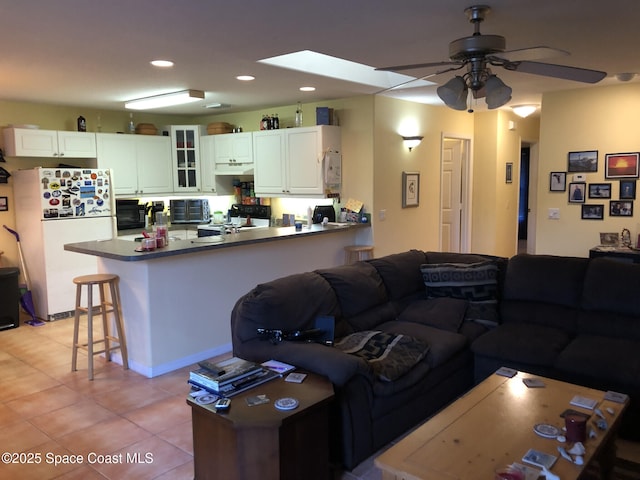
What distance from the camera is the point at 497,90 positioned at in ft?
8.98

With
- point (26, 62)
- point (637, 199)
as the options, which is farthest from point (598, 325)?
point (26, 62)

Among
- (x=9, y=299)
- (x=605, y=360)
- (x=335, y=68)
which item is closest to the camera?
(x=605, y=360)

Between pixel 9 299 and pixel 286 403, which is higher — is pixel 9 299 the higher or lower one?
the lower one

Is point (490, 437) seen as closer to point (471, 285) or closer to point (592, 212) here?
point (471, 285)

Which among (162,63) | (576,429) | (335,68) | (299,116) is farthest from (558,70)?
(299,116)

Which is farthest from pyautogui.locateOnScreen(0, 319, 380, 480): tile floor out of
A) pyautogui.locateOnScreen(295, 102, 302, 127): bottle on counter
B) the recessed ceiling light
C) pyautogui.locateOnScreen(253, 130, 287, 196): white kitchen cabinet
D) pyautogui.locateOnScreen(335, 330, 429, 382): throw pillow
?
pyautogui.locateOnScreen(295, 102, 302, 127): bottle on counter

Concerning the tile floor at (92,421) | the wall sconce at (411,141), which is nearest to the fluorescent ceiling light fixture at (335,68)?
the wall sconce at (411,141)

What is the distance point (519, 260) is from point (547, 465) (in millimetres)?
2300

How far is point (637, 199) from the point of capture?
16.7 ft

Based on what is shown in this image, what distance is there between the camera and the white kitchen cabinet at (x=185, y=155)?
7031mm

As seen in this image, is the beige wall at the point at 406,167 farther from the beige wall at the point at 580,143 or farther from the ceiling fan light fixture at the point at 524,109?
→ the beige wall at the point at 580,143

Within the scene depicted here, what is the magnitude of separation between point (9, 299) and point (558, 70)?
215 inches

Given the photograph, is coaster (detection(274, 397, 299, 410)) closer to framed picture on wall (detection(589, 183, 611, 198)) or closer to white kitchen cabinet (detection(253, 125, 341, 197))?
white kitchen cabinet (detection(253, 125, 341, 197))

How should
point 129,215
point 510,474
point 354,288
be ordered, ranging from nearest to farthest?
point 510,474
point 354,288
point 129,215
